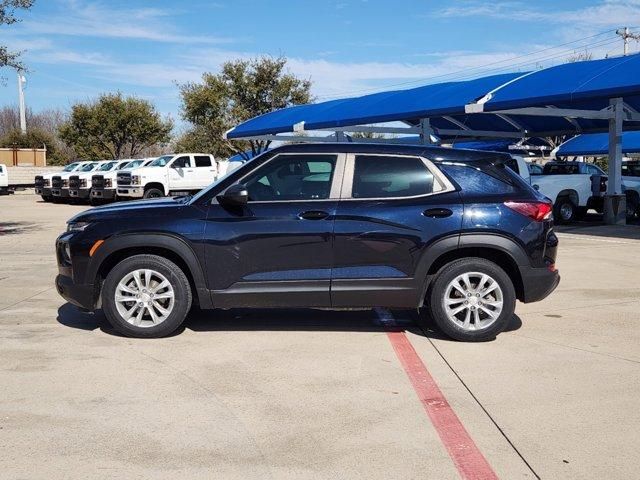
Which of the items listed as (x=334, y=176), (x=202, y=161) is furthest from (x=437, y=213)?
(x=202, y=161)

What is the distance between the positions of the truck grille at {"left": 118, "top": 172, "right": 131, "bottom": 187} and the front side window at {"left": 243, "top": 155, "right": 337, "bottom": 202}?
20.9 m

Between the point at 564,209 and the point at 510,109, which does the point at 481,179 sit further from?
the point at 564,209

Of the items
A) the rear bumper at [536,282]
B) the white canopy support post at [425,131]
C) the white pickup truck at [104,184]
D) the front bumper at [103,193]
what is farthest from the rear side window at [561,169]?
the front bumper at [103,193]

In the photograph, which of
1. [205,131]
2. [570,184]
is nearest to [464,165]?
[570,184]

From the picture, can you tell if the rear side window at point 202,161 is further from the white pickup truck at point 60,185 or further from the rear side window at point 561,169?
the rear side window at point 561,169

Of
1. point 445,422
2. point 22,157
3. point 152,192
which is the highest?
point 22,157

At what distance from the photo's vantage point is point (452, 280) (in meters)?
6.00

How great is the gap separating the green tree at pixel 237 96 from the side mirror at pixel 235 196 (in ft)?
121

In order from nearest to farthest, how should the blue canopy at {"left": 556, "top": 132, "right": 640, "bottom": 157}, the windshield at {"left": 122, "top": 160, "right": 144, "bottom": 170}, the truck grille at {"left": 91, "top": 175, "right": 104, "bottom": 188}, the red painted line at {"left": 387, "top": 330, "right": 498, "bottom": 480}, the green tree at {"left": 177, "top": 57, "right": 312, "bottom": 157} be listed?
the red painted line at {"left": 387, "top": 330, "right": 498, "bottom": 480}
the truck grille at {"left": 91, "top": 175, "right": 104, "bottom": 188}
the windshield at {"left": 122, "top": 160, "right": 144, "bottom": 170}
the blue canopy at {"left": 556, "top": 132, "right": 640, "bottom": 157}
the green tree at {"left": 177, "top": 57, "right": 312, "bottom": 157}

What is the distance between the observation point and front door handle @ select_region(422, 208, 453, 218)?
19.5 feet

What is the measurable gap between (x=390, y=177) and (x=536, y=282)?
5.41ft

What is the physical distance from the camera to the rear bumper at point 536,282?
19.7 feet

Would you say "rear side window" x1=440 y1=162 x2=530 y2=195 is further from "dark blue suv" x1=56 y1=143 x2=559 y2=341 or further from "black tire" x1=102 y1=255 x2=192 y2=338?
"black tire" x1=102 y1=255 x2=192 y2=338

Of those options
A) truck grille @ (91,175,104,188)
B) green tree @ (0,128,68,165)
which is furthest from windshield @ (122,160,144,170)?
green tree @ (0,128,68,165)
